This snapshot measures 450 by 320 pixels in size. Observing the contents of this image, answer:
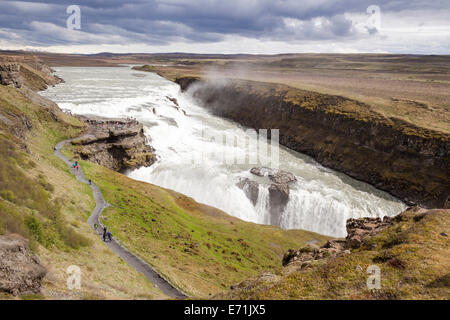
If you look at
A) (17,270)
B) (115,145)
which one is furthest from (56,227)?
(115,145)

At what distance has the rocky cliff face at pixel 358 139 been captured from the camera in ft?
143

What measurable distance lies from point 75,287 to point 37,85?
84.7 m

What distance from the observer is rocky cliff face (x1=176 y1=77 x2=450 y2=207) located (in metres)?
43.6

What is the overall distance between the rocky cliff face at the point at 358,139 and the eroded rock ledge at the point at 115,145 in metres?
34.7

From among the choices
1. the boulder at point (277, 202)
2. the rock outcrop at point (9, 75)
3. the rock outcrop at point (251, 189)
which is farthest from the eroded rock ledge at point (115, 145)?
the boulder at point (277, 202)

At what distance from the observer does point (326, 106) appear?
219ft

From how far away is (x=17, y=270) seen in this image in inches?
409

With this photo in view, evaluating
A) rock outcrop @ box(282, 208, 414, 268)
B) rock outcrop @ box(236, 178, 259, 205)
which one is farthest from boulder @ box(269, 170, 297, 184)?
rock outcrop @ box(282, 208, 414, 268)

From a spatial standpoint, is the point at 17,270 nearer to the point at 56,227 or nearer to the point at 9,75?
the point at 56,227

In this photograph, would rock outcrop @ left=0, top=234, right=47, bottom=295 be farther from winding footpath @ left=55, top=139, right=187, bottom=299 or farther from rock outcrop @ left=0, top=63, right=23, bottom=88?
rock outcrop @ left=0, top=63, right=23, bottom=88

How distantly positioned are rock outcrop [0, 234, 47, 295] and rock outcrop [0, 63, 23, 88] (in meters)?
43.8

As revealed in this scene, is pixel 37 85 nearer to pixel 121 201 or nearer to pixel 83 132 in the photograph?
pixel 83 132

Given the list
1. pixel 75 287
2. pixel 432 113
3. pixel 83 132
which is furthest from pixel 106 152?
pixel 432 113

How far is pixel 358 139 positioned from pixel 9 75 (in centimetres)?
6369
